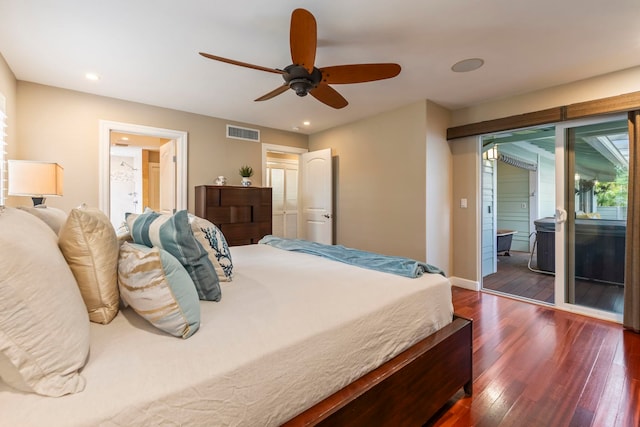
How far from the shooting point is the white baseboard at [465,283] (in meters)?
3.76

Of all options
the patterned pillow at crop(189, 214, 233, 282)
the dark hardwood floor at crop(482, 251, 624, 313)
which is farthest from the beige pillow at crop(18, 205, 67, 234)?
the dark hardwood floor at crop(482, 251, 624, 313)

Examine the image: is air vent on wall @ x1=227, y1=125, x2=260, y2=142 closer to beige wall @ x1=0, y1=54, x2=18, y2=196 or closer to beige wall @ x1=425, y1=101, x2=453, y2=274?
beige wall @ x1=0, y1=54, x2=18, y2=196

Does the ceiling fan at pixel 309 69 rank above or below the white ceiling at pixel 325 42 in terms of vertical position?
below

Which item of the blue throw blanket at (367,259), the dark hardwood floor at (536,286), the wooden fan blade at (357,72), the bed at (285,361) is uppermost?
the wooden fan blade at (357,72)

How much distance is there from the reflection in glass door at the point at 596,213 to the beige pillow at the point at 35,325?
4.05m

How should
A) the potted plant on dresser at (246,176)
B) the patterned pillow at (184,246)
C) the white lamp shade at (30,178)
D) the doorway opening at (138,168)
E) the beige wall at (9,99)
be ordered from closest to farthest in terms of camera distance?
the patterned pillow at (184,246)
the white lamp shade at (30,178)
the beige wall at (9,99)
the doorway opening at (138,168)
the potted plant on dresser at (246,176)

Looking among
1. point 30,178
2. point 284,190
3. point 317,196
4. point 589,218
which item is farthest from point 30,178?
point 589,218

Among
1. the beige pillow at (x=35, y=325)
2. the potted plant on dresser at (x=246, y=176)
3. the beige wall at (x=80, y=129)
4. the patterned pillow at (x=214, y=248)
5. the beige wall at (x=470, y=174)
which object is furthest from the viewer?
the potted plant on dresser at (x=246, y=176)

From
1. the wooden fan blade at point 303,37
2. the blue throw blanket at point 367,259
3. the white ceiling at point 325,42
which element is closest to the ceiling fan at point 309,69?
the wooden fan blade at point 303,37

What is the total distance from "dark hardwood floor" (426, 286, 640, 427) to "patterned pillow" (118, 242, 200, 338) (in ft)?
4.60

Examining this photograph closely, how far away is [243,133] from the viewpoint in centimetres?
451

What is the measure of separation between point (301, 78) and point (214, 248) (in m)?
1.32

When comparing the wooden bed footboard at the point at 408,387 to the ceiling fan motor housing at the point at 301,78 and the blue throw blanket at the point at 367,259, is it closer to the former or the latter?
the blue throw blanket at the point at 367,259

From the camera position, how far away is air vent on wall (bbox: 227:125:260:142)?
4.39 meters
